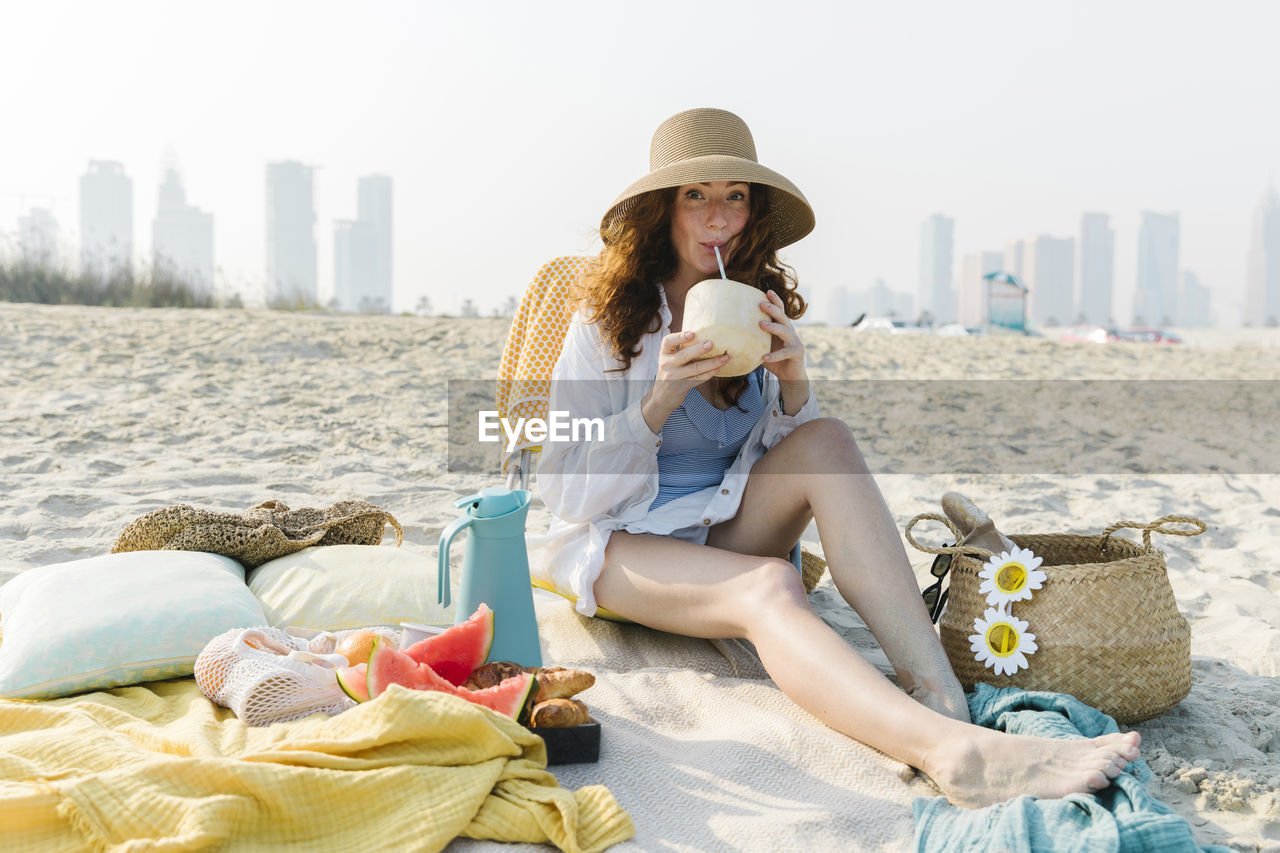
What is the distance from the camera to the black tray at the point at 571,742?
83.2 inches

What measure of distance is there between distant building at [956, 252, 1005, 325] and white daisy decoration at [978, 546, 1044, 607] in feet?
248

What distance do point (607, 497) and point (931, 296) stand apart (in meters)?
112

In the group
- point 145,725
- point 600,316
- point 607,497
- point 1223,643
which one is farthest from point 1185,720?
point 145,725

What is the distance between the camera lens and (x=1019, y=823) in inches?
69.0

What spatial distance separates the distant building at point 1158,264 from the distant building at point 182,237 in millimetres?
A: 97843

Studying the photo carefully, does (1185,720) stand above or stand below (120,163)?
below

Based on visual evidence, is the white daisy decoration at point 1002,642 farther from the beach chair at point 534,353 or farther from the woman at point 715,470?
the beach chair at point 534,353

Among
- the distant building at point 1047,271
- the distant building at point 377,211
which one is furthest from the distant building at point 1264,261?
the distant building at point 377,211

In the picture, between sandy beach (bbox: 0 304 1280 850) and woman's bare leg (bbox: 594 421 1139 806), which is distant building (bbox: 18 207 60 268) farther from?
woman's bare leg (bbox: 594 421 1139 806)

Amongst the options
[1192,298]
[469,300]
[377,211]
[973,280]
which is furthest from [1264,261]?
[469,300]

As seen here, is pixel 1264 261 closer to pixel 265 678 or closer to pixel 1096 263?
pixel 1096 263

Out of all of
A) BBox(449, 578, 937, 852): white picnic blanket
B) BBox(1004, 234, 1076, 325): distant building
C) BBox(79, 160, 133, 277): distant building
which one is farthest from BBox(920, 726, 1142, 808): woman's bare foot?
BBox(1004, 234, 1076, 325): distant building

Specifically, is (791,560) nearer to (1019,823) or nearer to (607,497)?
(607,497)

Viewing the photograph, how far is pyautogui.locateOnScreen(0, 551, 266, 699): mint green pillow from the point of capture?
2.31 meters
